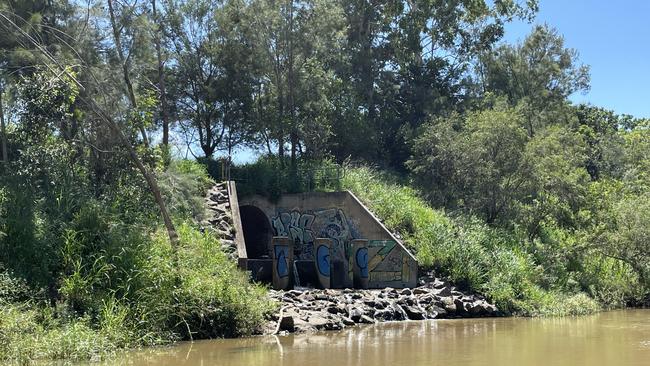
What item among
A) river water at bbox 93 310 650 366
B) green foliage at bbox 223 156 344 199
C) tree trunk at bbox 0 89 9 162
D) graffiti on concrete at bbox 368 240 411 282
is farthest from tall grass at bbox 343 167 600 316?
tree trunk at bbox 0 89 9 162

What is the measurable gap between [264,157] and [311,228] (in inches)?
233

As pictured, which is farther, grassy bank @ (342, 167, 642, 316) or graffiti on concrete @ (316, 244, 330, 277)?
graffiti on concrete @ (316, 244, 330, 277)

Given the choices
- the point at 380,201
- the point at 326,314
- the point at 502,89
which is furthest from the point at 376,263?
the point at 502,89

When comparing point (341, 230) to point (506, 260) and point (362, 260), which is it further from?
point (506, 260)

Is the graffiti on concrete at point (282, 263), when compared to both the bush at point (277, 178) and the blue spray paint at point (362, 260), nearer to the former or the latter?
the blue spray paint at point (362, 260)

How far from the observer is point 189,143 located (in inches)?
1257

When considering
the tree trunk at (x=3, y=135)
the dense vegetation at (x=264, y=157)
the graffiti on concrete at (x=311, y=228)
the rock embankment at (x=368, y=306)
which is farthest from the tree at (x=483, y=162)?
the tree trunk at (x=3, y=135)

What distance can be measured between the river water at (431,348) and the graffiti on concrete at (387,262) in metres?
4.94

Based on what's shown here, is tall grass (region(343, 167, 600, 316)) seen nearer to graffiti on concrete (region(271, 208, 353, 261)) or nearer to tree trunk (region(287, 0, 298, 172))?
graffiti on concrete (region(271, 208, 353, 261))

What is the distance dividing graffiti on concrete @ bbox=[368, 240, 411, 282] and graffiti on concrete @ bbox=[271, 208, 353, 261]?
67.1 inches

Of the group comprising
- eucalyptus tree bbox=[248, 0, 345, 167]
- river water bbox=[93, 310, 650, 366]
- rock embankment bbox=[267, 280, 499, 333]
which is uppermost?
eucalyptus tree bbox=[248, 0, 345, 167]

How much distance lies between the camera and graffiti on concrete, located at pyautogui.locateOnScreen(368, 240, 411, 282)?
23.3m

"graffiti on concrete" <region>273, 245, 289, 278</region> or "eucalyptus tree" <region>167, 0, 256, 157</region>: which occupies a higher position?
"eucalyptus tree" <region>167, 0, 256, 157</region>

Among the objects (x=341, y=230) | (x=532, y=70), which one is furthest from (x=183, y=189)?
(x=532, y=70)
